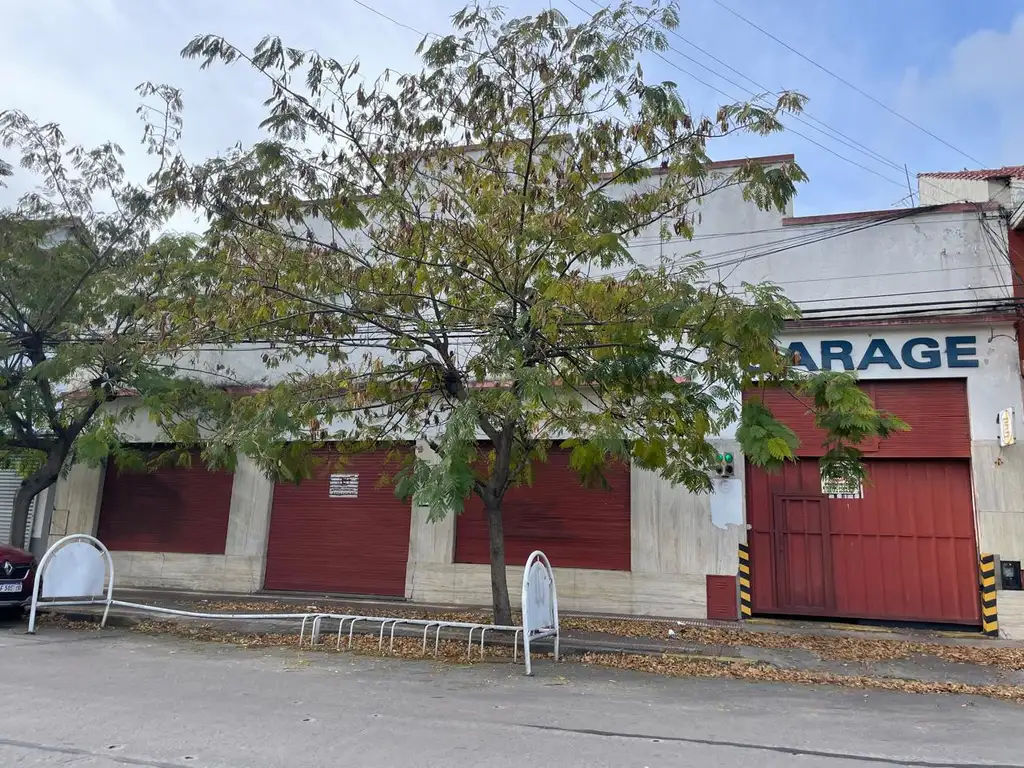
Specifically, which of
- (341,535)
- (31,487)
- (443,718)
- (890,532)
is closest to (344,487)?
(341,535)

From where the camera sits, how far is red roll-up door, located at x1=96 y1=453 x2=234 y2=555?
50.9 ft

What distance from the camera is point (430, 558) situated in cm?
1392

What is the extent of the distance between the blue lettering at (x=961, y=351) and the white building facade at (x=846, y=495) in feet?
0.06

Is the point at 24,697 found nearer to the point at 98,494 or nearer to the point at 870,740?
the point at 870,740

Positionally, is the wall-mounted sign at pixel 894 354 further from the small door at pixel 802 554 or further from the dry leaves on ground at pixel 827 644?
the dry leaves on ground at pixel 827 644

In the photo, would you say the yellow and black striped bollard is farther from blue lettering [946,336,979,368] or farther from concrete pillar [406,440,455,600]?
concrete pillar [406,440,455,600]

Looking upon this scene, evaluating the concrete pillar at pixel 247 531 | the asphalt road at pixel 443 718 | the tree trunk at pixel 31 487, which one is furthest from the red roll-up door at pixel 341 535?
the asphalt road at pixel 443 718

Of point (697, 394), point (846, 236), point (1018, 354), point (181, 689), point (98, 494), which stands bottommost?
point (181, 689)

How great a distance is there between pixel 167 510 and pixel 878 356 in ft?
46.7

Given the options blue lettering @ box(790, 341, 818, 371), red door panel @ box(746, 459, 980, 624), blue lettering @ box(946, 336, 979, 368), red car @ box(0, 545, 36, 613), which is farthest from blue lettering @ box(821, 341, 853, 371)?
red car @ box(0, 545, 36, 613)

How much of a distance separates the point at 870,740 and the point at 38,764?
5941 millimetres

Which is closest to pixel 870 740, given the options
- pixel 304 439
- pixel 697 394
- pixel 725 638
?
pixel 697 394

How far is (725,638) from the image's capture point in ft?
35.6

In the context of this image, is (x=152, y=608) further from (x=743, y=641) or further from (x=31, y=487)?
(x=743, y=641)
